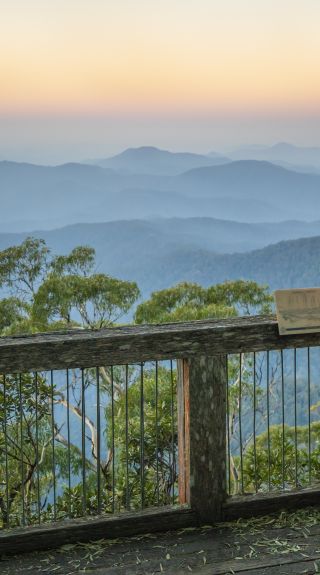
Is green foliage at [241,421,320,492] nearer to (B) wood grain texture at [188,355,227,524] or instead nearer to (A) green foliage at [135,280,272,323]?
(B) wood grain texture at [188,355,227,524]

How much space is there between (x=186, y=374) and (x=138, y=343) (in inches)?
9.3

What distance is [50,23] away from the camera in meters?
44.5

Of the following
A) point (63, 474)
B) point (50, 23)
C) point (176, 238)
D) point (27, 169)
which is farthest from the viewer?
point (27, 169)

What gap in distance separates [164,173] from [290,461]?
188423mm

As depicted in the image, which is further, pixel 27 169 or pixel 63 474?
pixel 27 169

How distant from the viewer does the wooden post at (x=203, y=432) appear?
312 centimetres

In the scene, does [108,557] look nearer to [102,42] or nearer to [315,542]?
[315,542]

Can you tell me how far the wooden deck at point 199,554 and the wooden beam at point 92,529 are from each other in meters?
0.03

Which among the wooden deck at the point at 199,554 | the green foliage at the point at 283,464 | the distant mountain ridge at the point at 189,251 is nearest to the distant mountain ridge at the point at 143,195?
the distant mountain ridge at the point at 189,251

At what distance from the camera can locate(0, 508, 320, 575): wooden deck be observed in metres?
2.86

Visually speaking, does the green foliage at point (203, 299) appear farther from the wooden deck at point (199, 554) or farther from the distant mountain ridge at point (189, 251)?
the distant mountain ridge at point (189, 251)

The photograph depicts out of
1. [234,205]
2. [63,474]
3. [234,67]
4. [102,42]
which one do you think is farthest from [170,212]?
[63,474]

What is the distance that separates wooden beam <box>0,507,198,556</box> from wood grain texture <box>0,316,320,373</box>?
0.61 meters

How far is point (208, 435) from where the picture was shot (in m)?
3.16
